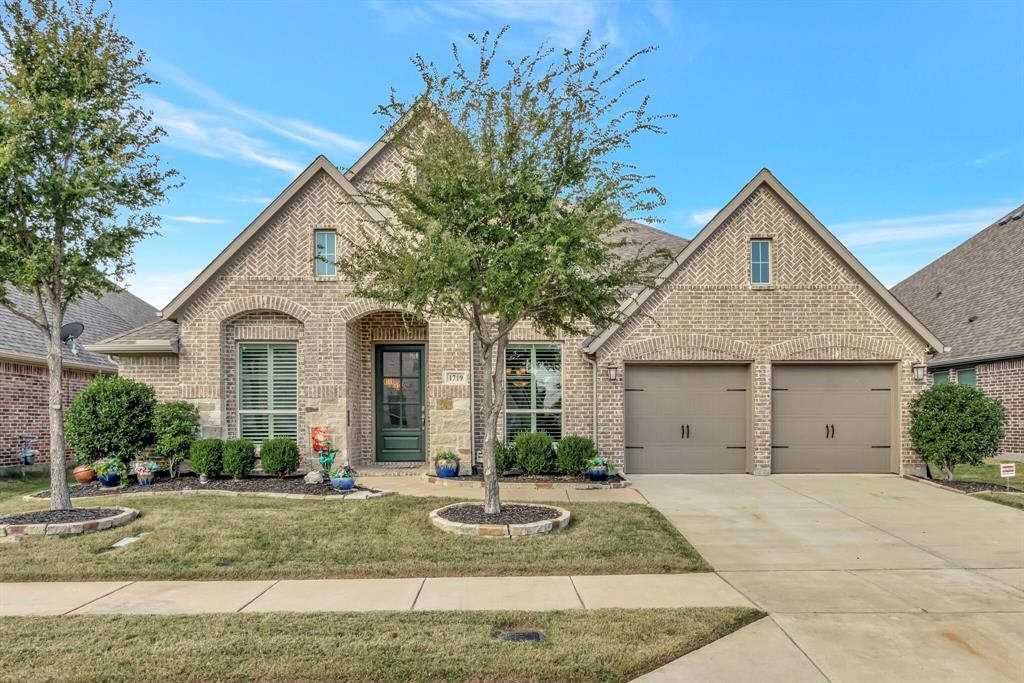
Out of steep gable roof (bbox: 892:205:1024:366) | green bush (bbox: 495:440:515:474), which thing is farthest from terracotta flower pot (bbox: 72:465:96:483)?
steep gable roof (bbox: 892:205:1024:366)

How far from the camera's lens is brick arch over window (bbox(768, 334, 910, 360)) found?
13.1m

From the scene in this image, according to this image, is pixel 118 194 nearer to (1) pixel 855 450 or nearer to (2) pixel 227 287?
(2) pixel 227 287

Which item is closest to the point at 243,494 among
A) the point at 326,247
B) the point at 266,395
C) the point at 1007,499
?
the point at 266,395

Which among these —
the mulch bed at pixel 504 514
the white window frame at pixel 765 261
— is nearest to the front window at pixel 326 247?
the mulch bed at pixel 504 514

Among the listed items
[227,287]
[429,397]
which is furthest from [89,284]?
[429,397]

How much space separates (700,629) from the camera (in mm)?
4836

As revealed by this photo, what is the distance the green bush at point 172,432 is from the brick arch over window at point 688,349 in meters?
8.66

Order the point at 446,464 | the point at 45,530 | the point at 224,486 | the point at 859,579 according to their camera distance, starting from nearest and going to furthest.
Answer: the point at 859,579 < the point at 45,530 < the point at 224,486 < the point at 446,464

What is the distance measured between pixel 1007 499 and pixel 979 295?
520 inches

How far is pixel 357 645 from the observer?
14.8ft

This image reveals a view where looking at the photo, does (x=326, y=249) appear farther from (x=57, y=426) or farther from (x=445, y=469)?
(x=57, y=426)

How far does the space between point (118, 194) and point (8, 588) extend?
5.26 m

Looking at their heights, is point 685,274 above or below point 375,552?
above

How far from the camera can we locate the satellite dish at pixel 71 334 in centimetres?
1780
